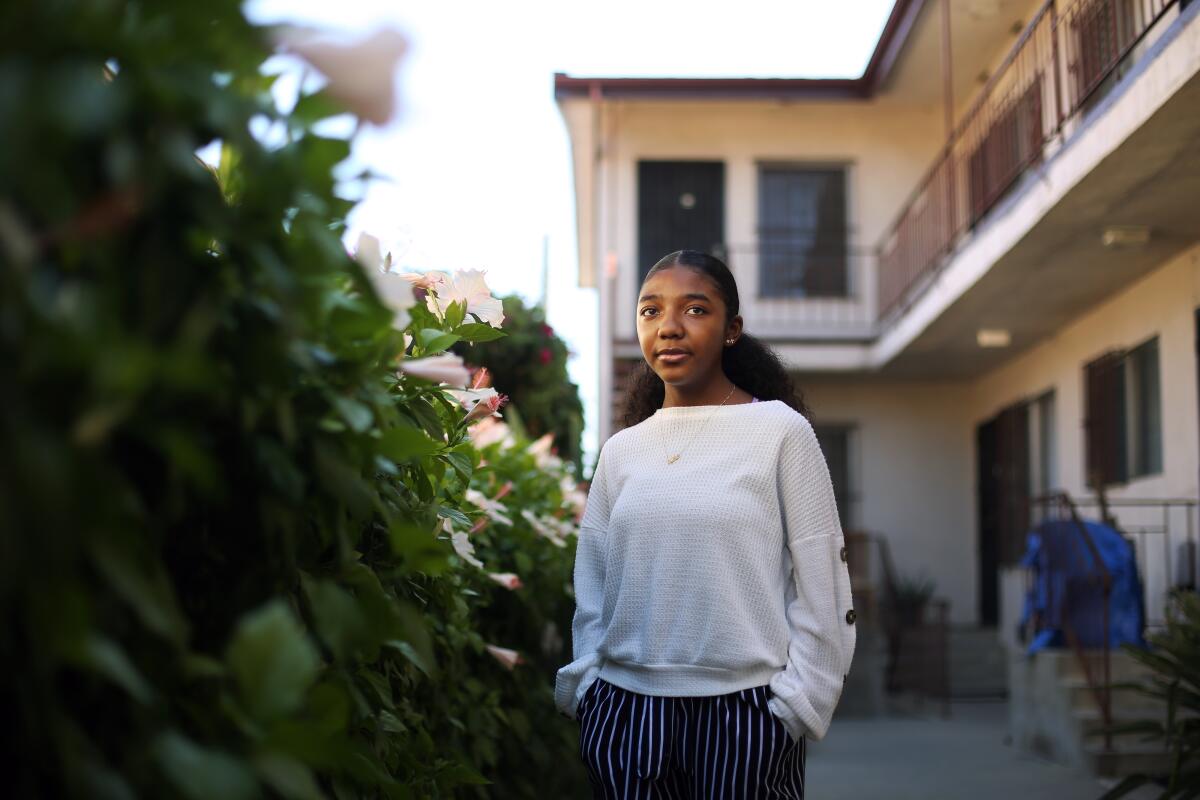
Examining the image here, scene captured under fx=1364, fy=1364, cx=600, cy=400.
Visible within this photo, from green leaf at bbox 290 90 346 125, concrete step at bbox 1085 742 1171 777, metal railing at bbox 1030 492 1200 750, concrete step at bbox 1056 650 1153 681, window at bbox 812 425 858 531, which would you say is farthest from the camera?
window at bbox 812 425 858 531

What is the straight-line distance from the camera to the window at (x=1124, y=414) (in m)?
9.86

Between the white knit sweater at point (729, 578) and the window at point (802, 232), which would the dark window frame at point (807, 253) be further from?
the white knit sweater at point (729, 578)

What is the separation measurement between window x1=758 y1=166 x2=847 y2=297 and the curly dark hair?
470 inches

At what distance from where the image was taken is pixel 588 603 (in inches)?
111

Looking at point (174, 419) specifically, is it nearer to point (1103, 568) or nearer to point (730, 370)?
point (730, 370)

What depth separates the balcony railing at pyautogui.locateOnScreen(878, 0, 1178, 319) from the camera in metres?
8.01

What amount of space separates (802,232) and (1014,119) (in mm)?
5028

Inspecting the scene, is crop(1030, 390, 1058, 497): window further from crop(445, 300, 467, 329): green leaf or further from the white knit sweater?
crop(445, 300, 467, 329): green leaf

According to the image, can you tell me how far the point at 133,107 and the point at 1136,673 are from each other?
25.1 ft

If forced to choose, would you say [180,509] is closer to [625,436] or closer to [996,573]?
[625,436]

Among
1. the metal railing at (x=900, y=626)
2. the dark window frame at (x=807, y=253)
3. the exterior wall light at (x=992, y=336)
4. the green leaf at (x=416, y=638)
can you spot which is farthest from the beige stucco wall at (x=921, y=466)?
the green leaf at (x=416, y=638)

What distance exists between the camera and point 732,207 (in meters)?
15.2

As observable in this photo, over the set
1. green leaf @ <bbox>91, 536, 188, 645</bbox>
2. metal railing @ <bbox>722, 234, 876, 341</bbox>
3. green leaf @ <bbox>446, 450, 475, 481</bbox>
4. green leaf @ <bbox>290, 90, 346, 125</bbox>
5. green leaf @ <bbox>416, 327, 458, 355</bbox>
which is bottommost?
green leaf @ <bbox>91, 536, 188, 645</bbox>

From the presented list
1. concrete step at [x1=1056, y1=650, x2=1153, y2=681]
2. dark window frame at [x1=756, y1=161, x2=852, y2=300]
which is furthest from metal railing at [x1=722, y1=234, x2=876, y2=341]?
concrete step at [x1=1056, y1=650, x2=1153, y2=681]
